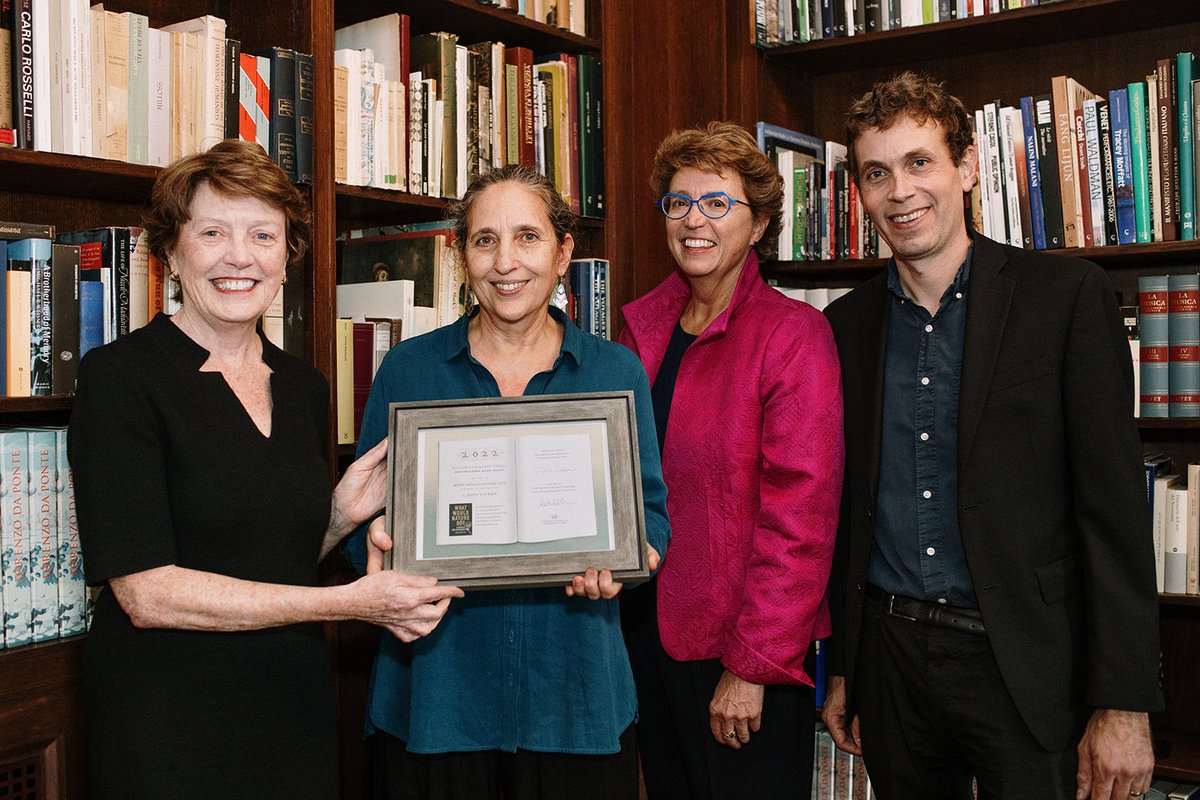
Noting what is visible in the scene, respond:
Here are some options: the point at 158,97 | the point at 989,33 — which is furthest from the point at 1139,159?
the point at 158,97

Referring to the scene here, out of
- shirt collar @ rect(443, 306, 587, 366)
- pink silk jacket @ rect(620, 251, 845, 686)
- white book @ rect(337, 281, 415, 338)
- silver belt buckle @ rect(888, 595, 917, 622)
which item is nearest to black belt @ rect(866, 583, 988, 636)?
silver belt buckle @ rect(888, 595, 917, 622)

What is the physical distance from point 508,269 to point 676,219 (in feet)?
1.73

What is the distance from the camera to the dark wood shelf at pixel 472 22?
8.53 feet

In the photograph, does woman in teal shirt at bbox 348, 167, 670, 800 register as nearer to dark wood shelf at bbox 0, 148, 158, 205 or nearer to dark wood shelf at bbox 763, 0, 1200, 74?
dark wood shelf at bbox 0, 148, 158, 205

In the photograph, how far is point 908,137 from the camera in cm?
202

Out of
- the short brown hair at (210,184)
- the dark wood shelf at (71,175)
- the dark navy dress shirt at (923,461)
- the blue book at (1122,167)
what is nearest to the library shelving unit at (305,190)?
the dark wood shelf at (71,175)

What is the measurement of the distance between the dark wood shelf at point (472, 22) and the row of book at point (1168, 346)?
157 centimetres

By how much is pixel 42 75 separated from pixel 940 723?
77.1 inches

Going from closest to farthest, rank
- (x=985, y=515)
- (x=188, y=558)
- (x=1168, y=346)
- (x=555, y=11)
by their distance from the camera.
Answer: (x=188, y=558)
(x=985, y=515)
(x=1168, y=346)
(x=555, y=11)

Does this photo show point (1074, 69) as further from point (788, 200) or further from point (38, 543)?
point (38, 543)

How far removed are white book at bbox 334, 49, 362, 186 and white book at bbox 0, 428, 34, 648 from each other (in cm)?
88

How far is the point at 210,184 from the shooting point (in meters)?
1.72

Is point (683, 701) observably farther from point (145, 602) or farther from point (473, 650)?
point (145, 602)

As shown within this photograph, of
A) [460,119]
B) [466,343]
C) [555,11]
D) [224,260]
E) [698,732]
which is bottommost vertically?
[698,732]
